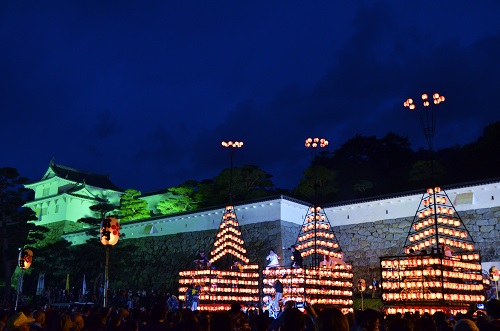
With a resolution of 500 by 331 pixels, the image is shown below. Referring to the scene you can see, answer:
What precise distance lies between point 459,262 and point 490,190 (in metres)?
7.60

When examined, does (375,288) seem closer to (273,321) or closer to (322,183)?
(322,183)

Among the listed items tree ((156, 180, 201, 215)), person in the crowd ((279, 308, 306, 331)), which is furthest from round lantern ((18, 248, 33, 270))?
tree ((156, 180, 201, 215))

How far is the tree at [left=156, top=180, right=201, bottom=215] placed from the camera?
131 ft

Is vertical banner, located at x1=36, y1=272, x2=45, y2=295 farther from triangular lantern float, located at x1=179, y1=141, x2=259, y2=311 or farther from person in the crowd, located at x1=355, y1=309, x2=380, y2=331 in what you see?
person in the crowd, located at x1=355, y1=309, x2=380, y2=331

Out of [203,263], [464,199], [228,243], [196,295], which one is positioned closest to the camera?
[196,295]

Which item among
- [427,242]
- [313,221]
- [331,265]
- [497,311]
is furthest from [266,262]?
[497,311]

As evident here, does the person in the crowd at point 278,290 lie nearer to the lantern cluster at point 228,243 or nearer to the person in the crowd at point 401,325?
the lantern cluster at point 228,243

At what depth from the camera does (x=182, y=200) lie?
1576 inches

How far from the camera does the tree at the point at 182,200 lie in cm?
3984

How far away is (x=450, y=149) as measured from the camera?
42781 mm

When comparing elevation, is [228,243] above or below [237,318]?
above

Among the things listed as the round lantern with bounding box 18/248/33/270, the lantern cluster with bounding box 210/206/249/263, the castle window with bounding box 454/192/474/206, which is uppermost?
the castle window with bounding box 454/192/474/206

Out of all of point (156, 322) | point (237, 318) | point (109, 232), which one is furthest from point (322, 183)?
point (156, 322)

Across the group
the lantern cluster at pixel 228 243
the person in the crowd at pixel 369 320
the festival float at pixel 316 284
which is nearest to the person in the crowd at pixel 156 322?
the person in the crowd at pixel 369 320
